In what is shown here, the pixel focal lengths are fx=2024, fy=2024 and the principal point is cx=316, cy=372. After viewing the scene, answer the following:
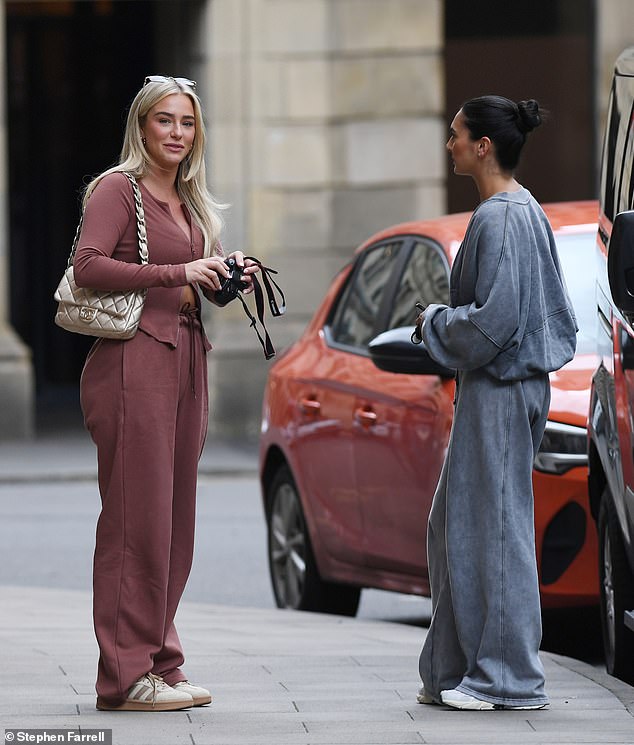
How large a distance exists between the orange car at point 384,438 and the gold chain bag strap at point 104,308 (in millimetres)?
1635

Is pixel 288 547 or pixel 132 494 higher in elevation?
pixel 132 494

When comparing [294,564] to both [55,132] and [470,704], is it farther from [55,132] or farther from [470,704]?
[55,132]

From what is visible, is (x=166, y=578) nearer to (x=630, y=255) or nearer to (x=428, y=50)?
(x=630, y=255)

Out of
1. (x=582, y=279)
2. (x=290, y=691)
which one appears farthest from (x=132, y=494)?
(x=582, y=279)

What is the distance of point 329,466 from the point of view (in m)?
8.30

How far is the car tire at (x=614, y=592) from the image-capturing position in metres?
6.52

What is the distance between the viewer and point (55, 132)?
80.9 ft

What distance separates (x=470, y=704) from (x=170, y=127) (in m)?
1.83

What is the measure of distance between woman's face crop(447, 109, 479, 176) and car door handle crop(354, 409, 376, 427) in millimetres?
2376

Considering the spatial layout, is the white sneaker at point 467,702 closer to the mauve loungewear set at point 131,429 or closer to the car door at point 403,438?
the mauve loungewear set at point 131,429

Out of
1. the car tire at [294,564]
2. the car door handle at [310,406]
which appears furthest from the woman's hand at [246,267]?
the car tire at [294,564]

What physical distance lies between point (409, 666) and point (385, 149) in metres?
12.7

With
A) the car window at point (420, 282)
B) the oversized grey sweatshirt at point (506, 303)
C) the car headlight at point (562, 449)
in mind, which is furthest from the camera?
the car window at point (420, 282)

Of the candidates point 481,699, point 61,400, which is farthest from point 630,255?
point 61,400
